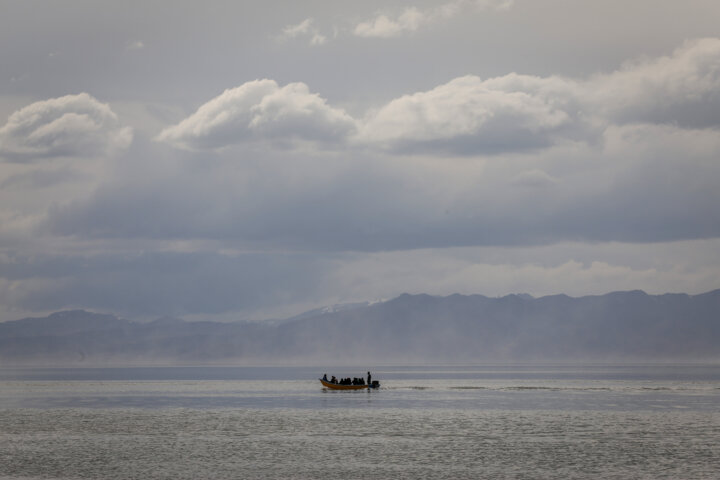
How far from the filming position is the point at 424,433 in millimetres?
85750

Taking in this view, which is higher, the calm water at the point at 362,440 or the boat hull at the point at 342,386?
the boat hull at the point at 342,386

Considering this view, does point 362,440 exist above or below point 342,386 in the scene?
below

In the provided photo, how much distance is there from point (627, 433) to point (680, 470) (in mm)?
23487

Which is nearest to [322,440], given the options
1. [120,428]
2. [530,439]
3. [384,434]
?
[384,434]

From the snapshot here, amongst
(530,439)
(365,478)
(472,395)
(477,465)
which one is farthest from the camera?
(472,395)

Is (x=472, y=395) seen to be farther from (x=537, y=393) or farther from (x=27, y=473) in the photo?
(x=27, y=473)

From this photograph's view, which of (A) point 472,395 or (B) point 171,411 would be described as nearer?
(B) point 171,411

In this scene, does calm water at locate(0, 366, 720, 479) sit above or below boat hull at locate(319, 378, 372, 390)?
below

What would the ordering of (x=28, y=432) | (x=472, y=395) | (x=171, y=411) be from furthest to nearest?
(x=472, y=395) → (x=171, y=411) → (x=28, y=432)

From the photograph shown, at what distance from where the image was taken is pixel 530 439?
80625 millimetres

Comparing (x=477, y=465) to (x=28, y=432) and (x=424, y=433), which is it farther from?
(x=28, y=432)

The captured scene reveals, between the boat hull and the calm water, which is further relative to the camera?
the boat hull

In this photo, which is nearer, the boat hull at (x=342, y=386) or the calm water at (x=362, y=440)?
the calm water at (x=362, y=440)

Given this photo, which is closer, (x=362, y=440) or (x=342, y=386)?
(x=362, y=440)
